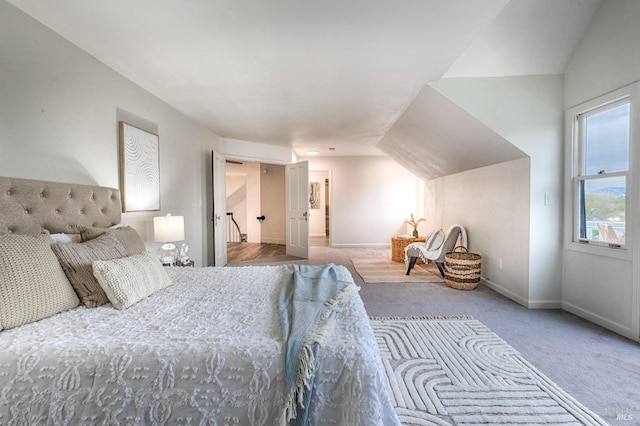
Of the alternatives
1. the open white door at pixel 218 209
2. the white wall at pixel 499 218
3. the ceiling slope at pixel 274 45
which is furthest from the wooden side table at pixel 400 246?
the open white door at pixel 218 209

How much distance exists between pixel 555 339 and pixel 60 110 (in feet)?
14.2

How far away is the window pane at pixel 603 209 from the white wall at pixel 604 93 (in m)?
0.15

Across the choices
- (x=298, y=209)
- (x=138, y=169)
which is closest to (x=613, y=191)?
(x=138, y=169)

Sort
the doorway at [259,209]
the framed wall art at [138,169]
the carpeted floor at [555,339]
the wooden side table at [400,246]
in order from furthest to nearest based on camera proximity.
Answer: the doorway at [259,209] < the wooden side table at [400,246] < the framed wall art at [138,169] < the carpeted floor at [555,339]

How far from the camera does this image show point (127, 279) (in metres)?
1.56

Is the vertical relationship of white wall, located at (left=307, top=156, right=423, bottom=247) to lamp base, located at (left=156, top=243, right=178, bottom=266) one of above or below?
above

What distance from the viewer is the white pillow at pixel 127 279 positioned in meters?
1.49

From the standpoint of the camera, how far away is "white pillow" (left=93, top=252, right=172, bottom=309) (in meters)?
1.49

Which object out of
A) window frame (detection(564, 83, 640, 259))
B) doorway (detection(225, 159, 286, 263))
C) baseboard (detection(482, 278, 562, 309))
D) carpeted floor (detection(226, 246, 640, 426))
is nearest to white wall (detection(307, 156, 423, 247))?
doorway (detection(225, 159, 286, 263))

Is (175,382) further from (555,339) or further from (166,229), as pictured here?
(555,339)

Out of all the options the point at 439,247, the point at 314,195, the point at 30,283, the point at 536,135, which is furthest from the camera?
the point at 314,195

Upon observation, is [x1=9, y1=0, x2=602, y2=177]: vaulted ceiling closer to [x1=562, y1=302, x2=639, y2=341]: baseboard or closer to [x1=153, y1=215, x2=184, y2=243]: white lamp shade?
[x1=153, y1=215, x2=184, y2=243]: white lamp shade

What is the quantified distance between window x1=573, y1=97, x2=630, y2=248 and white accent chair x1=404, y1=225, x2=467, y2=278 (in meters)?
1.52

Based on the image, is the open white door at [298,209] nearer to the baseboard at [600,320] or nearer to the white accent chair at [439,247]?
the white accent chair at [439,247]
